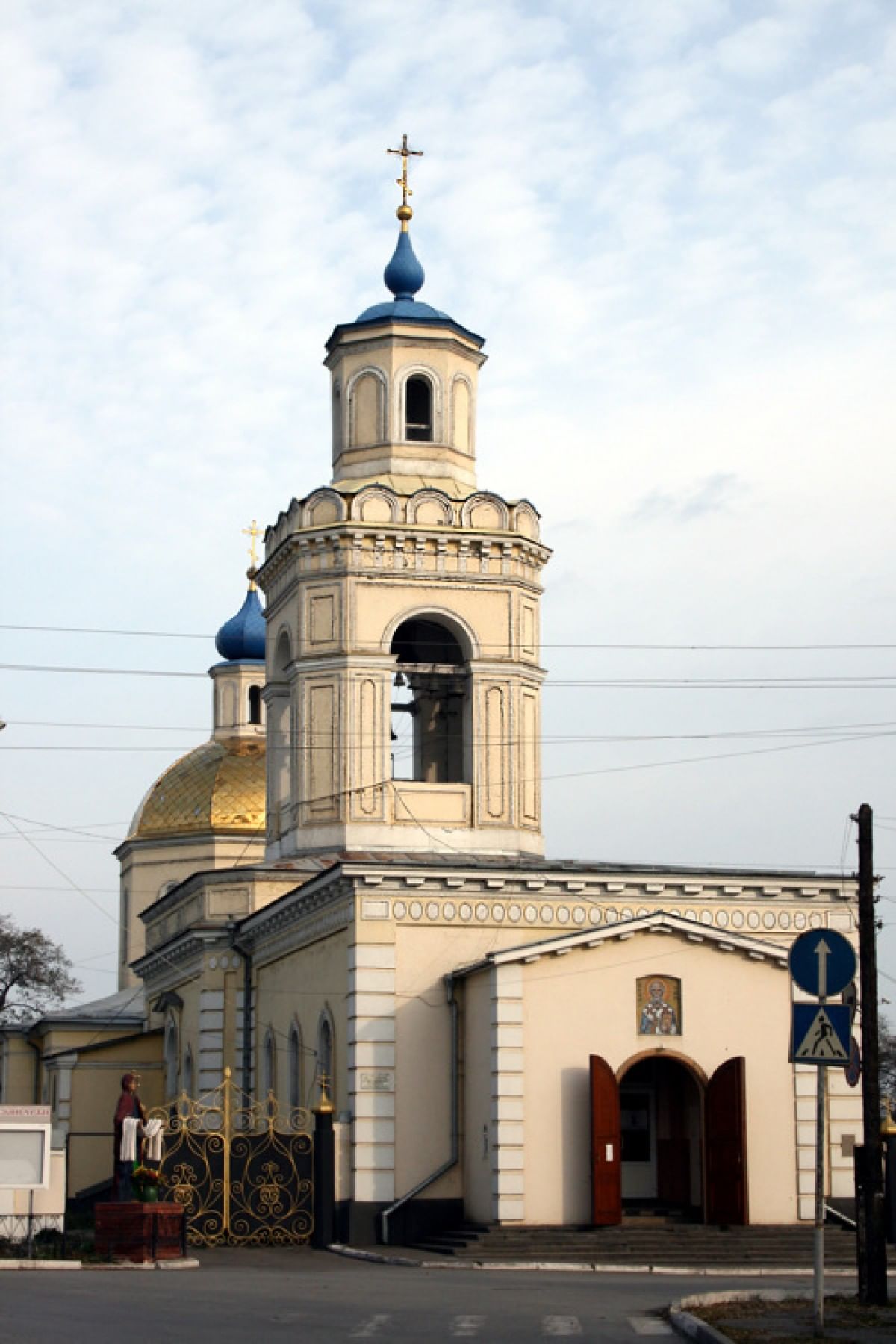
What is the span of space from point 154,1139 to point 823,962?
41.8 feet

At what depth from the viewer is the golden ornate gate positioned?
1134 inches

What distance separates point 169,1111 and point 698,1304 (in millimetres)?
22549

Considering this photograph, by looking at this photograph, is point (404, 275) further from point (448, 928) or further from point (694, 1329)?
point (694, 1329)

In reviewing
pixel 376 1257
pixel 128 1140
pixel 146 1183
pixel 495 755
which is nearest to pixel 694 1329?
pixel 146 1183

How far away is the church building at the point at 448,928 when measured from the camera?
94.3ft

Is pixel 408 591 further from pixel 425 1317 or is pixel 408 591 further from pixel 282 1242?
pixel 425 1317

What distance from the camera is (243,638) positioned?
5338 centimetres

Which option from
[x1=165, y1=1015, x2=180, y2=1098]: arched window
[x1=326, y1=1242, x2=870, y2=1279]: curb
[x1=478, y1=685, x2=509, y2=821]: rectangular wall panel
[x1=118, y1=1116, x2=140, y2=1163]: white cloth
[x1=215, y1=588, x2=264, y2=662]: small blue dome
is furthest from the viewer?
[x1=215, y1=588, x2=264, y2=662]: small blue dome

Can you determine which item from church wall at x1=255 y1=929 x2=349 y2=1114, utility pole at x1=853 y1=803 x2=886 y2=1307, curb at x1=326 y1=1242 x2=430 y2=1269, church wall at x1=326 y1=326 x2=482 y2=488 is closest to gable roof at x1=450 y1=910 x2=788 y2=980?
church wall at x1=255 y1=929 x2=349 y2=1114

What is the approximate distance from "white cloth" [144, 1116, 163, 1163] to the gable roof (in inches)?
197

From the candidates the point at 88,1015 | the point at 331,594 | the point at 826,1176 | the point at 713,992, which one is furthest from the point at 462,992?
the point at 88,1015

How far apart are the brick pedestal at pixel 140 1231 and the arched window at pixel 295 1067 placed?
8.53 metres

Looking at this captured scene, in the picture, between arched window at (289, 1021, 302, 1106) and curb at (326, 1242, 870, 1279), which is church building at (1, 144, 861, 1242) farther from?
curb at (326, 1242, 870, 1279)

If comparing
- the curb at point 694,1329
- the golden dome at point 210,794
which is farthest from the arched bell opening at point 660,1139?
the golden dome at point 210,794
